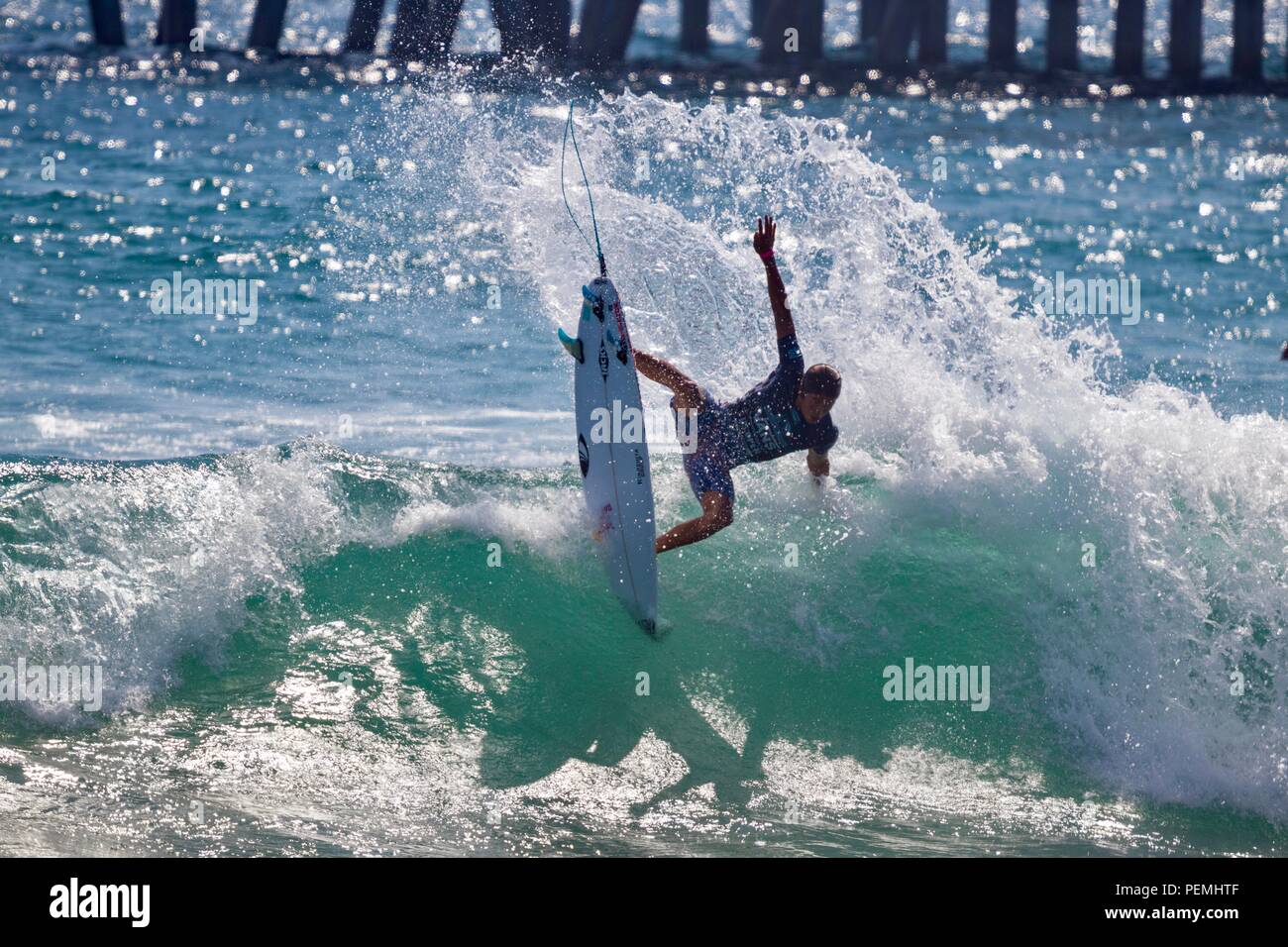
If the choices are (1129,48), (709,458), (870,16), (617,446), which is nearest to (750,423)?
(709,458)

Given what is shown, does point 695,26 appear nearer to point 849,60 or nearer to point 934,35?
point 849,60

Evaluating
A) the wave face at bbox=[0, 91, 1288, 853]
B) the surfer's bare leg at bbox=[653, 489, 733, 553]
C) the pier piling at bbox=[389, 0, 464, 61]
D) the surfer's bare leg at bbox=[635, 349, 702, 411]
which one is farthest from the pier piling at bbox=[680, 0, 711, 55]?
the surfer's bare leg at bbox=[653, 489, 733, 553]

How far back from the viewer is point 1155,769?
25.7 ft

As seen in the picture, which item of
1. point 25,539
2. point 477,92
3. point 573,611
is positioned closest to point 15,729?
point 25,539

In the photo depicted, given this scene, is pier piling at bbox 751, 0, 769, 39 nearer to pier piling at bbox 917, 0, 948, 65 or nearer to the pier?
the pier

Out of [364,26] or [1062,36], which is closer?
[364,26]

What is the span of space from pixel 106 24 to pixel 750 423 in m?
21.6

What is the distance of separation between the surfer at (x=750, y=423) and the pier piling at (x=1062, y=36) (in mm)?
20374

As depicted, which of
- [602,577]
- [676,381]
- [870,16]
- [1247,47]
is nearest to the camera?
[676,381]

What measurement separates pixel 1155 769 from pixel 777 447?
2665mm

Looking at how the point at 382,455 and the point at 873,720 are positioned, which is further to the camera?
the point at 382,455

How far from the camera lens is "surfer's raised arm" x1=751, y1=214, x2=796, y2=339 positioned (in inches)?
320

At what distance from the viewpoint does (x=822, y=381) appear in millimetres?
8398
